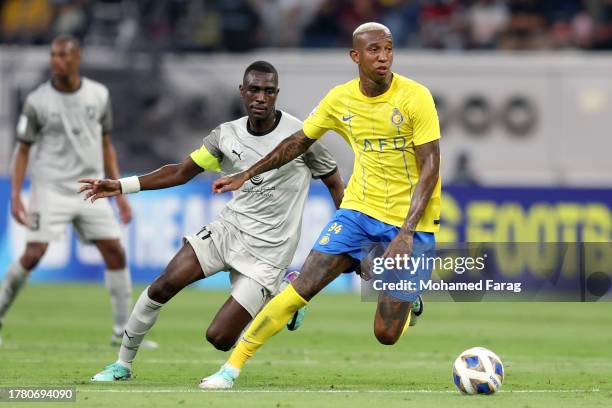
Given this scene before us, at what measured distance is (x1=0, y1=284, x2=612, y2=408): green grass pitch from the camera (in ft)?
28.4

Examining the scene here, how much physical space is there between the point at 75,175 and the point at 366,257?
15.1 feet

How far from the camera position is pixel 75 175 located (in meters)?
12.9

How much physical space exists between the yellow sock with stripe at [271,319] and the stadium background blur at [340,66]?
572 inches

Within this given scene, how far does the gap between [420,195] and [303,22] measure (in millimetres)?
17530

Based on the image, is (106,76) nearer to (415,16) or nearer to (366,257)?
(415,16)

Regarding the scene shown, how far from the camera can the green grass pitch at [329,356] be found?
28.4 feet

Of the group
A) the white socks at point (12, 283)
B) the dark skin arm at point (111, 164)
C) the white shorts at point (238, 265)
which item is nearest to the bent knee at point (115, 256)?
the dark skin arm at point (111, 164)

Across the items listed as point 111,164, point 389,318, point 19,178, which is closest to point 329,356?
point 111,164

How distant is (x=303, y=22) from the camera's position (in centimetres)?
2591

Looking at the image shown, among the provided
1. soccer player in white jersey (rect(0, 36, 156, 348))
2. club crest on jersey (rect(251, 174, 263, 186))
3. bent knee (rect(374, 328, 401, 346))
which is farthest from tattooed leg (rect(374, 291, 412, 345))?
soccer player in white jersey (rect(0, 36, 156, 348))

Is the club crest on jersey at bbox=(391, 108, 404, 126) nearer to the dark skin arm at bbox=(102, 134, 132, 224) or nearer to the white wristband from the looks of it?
the white wristband

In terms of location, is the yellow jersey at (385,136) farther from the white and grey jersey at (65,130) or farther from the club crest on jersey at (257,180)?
the white and grey jersey at (65,130)

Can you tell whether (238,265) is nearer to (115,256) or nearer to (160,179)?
(160,179)

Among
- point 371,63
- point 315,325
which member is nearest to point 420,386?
point 371,63
